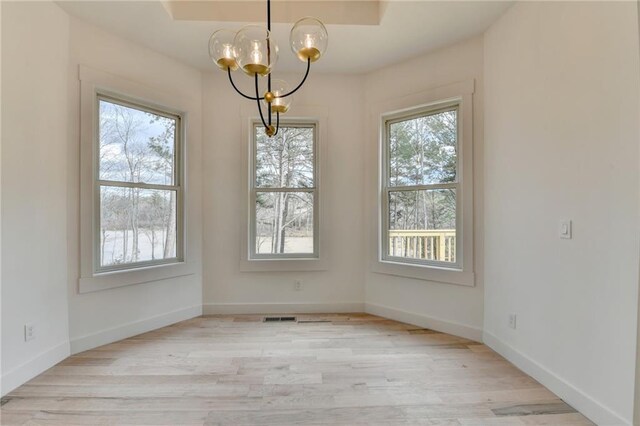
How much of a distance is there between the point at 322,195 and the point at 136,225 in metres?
1.86

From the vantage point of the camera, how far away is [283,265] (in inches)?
133

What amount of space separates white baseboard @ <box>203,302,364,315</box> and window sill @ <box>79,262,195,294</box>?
1.60 ft

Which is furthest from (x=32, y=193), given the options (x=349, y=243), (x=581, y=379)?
(x=581, y=379)

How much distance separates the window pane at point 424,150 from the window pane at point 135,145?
92.0 inches

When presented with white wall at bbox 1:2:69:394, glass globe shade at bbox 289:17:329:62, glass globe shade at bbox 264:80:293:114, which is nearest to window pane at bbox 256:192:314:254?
glass globe shade at bbox 264:80:293:114

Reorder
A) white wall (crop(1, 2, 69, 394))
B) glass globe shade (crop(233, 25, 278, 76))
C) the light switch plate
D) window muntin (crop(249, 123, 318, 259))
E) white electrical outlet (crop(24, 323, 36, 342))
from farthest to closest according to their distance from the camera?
window muntin (crop(249, 123, 318, 259)) < white electrical outlet (crop(24, 323, 36, 342)) < white wall (crop(1, 2, 69, 394)) < the light switch plate < glass globe shade (crop(233, 25, 278, 76))

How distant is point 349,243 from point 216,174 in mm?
1626

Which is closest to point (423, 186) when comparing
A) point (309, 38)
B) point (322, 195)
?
point (322, 195)

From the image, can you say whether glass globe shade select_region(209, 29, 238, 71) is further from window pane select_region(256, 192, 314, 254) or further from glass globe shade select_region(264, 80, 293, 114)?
window pane select_region(256, 192, 314, 254)

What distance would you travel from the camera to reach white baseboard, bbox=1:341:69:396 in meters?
1.96

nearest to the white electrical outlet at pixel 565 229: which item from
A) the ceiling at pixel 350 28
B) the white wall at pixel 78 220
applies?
the ceiling at pixel 350 28

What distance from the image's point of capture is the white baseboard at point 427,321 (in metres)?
2.76

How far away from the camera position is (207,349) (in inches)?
100

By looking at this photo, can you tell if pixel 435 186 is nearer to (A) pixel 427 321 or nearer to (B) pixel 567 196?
(B) pixel 567 196
